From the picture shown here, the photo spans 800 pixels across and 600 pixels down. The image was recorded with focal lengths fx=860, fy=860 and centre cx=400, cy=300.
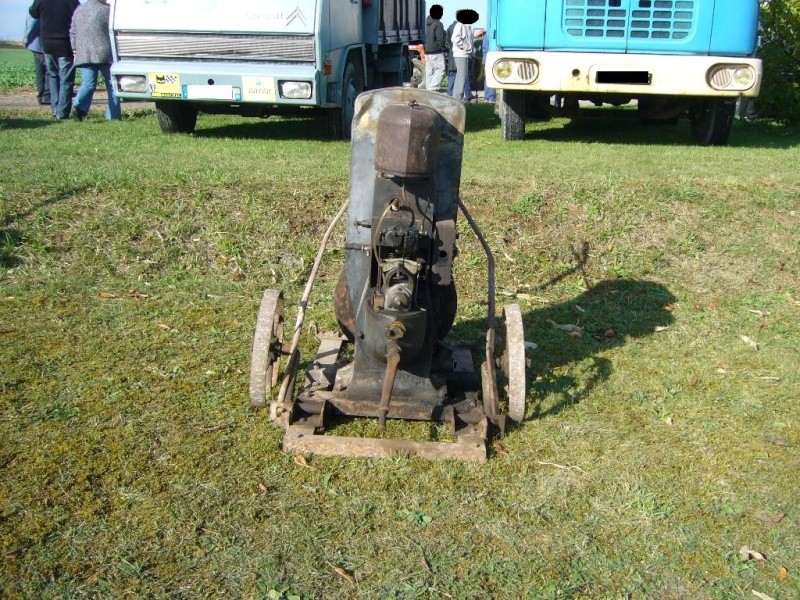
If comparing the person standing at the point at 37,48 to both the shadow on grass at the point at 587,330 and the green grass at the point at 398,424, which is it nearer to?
the green grass at the point at 398,424

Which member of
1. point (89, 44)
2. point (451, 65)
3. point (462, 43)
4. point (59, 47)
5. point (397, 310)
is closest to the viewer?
point (397, 310)

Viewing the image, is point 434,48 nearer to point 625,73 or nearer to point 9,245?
point 625,73

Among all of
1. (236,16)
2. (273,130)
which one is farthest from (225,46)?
(273,130)

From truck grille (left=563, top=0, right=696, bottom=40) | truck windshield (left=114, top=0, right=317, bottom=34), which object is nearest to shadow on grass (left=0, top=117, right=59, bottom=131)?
truck windshield (left=114, top=0, right=317, bottom=34)

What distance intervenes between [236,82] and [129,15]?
1.39m

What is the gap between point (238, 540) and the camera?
342 cm

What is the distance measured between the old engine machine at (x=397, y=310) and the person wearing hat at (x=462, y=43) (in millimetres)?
11782

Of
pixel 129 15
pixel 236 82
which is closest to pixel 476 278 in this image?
pixel 236 82

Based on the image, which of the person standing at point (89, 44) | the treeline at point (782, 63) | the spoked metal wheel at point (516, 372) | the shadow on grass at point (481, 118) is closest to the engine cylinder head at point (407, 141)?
the spoked metal wheel at point (516, 372)

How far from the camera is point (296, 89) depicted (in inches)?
359

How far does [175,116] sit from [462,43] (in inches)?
269

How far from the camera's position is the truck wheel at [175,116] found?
1030 cm

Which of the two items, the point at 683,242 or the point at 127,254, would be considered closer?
the point at 127,254

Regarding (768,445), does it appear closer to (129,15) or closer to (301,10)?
(301,10)
